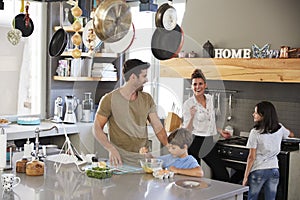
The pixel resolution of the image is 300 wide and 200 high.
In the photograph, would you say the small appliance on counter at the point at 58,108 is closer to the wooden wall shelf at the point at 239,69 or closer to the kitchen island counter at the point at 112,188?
the wooden wall shelf at the point at 239,69

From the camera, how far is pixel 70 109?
6086 mm

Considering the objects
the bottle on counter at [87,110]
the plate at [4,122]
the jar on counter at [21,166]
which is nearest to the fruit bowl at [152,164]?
the jar on counter at [21,166]

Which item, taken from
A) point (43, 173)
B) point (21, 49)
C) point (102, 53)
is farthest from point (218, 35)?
point (43, 173)

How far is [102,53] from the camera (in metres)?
6.31

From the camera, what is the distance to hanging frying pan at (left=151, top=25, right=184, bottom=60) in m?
3.09

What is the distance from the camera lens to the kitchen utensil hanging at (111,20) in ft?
9.27

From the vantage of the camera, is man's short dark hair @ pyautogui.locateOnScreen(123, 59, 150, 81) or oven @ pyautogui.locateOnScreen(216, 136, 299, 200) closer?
man's short dark hair @ pyautogui.locateOnScreen(123, 59, 150, 81)

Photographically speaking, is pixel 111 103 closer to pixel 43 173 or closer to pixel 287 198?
pixel 43 173

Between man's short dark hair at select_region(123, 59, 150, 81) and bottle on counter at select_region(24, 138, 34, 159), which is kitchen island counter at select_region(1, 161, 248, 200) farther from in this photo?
man's short dark hair at select_region(123, 59, 150, 81)

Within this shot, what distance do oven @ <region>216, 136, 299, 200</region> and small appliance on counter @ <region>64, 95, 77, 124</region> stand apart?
1.85m

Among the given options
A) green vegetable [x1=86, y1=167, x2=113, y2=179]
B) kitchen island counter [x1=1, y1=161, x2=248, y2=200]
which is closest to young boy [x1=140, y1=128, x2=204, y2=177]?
kitchen island counter [x1=1, y1=161, x2=248, y2=200]

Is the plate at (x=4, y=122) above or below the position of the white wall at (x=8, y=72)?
below

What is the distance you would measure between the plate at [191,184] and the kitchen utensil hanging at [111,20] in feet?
3.12

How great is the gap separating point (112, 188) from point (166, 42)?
3.26ft
